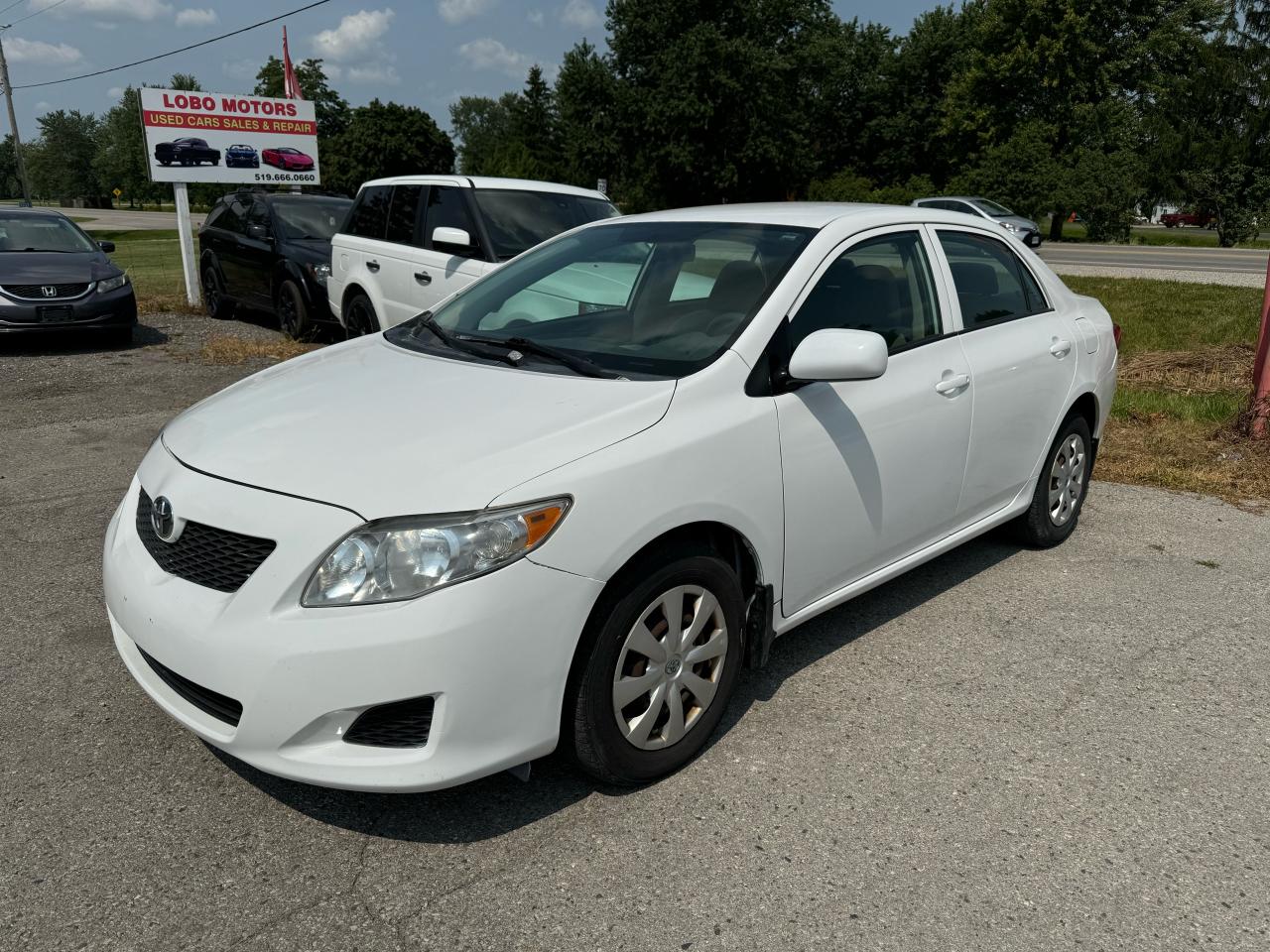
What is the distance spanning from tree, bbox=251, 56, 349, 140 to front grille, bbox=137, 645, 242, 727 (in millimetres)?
69666

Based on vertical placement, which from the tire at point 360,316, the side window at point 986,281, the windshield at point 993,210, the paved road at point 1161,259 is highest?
the side window at point 986,281

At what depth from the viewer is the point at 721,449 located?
9.46 ft

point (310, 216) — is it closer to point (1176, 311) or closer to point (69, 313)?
point (69, 313)

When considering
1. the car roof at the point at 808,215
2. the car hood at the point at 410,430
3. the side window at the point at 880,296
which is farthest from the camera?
the car roof at the point at 808,215

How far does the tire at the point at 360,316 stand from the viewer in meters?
8.81

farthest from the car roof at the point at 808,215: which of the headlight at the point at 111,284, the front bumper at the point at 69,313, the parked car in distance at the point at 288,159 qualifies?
the parked car in distance at the point at 288,159

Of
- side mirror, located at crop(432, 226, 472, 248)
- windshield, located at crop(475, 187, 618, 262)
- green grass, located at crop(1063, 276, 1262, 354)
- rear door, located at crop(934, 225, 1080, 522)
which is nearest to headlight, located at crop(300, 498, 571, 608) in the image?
rear door, located at crop(934, 225, 1080, 522)

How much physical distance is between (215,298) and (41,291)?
10.3 ft

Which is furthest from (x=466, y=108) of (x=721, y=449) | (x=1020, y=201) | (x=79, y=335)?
(x=721, y=449)

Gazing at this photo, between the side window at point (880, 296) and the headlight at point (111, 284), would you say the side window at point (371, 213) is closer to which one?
the headlight at point (111, 284)

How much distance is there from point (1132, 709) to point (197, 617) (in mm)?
3011

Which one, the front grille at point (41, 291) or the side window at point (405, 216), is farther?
the front grille at point (41, 291)

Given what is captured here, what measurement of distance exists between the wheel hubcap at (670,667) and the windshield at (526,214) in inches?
218

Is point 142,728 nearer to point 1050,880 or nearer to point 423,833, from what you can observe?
point 423,833
